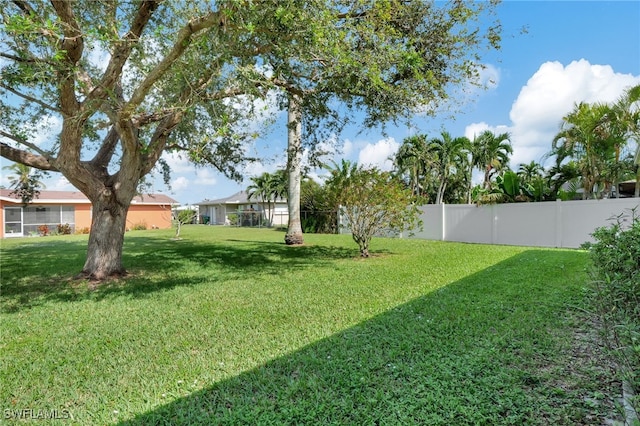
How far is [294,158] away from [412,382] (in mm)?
8575

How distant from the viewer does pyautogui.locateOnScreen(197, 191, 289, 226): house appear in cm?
3878

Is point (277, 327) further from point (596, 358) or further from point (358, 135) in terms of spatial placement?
point (358, 135)

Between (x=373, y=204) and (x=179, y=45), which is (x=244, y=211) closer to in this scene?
(x=373, y=204)

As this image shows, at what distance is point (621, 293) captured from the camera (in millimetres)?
2908

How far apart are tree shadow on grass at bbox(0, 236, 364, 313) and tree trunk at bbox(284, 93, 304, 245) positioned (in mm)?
2908

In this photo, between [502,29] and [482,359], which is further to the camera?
[502,29]

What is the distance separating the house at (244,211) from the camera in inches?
1527

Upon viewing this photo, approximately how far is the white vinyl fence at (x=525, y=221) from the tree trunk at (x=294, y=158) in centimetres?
638

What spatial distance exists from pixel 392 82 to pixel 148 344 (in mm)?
6438

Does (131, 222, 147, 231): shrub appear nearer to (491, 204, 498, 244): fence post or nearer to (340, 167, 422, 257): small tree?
(340, 167, 422, 257): small tree

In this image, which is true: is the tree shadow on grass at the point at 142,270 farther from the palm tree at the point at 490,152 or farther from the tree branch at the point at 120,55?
the palm tree at the point at 490,152

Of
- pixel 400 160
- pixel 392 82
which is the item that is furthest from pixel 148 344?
pixel 400 160

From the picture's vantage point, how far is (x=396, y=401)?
2.89 m

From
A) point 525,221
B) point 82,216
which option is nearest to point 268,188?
point 82,216
